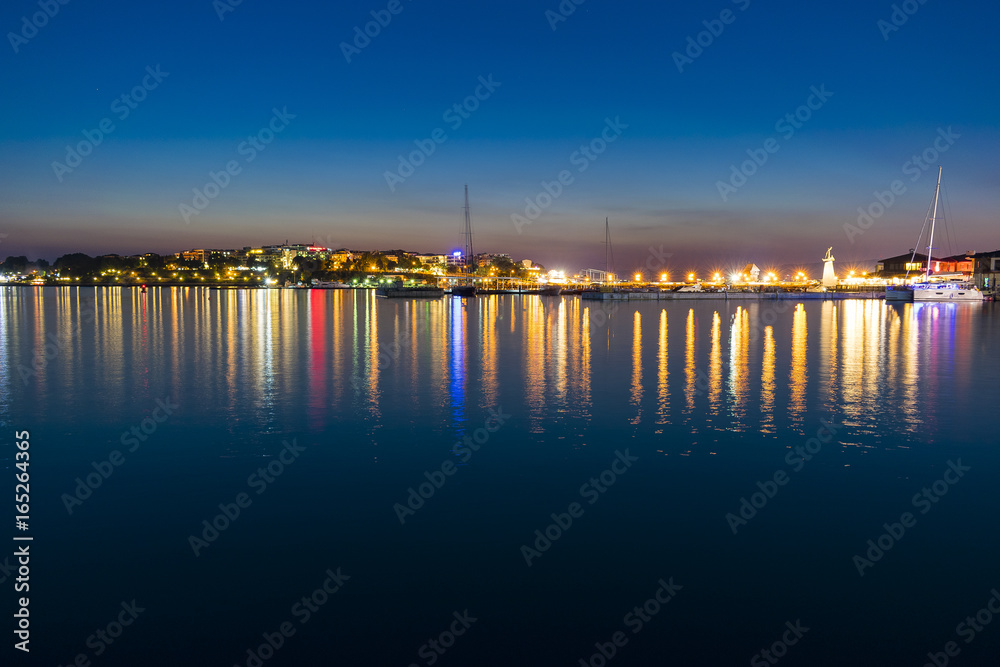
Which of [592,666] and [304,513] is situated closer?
[592,666]

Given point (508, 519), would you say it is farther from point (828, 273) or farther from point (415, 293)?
point (828, 273)

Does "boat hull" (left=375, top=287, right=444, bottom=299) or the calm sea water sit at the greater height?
"boat hull" (left=375, top=287, right=444, bottom=299)

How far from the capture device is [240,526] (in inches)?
304

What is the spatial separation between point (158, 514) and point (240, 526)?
1146 millimetres

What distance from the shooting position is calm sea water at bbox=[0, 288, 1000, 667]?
5543 millimetres

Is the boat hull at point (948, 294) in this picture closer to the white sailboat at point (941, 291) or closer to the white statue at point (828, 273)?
the white sailboat at point (941, 291)

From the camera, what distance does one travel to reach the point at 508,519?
7.93 metres

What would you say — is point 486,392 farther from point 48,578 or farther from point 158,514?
point 48,578

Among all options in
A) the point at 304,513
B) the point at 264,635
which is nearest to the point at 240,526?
the point at 304,513

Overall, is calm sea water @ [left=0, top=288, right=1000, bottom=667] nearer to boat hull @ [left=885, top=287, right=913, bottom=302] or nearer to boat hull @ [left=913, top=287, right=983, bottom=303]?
boat hull @ [left=913, top=287, right=983, bottom=303]

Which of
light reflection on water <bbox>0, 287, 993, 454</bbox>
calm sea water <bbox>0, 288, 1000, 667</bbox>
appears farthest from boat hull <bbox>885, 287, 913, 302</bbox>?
calm sea water <bbox>0, 288, 1000, 667</bbox>

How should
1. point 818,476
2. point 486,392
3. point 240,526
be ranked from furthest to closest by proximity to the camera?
point 486,392
point 818,476
point 240,526

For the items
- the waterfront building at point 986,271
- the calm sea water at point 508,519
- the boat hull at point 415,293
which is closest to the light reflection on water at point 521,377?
the calm sea water at point 508,519

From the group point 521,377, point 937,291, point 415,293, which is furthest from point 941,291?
point 521,377
